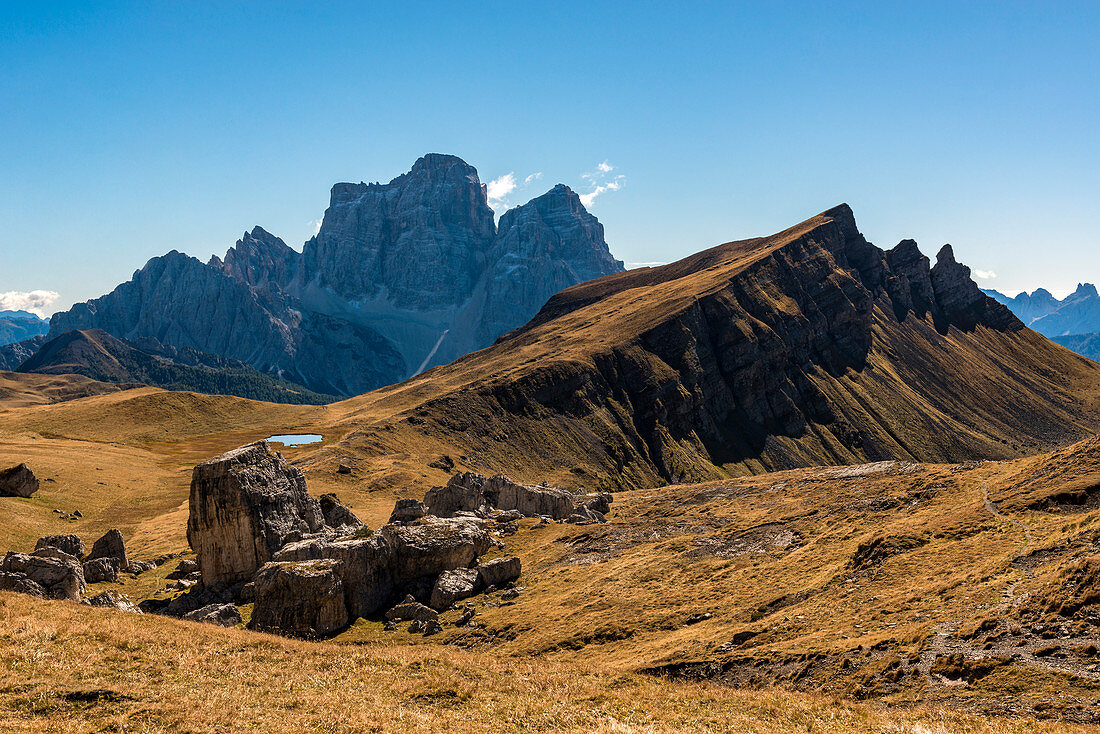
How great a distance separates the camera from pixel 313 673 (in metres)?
28.9

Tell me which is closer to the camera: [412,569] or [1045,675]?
[1045,675]

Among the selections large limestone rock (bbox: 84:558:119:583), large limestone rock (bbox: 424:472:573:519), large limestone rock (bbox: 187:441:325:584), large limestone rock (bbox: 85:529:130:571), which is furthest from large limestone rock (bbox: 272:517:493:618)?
large limestone rock (bbox: 424:472:573:519)

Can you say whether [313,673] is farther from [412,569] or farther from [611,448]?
[611,448]

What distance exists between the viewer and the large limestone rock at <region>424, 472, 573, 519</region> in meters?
80.4

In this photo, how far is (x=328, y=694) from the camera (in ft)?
85.5

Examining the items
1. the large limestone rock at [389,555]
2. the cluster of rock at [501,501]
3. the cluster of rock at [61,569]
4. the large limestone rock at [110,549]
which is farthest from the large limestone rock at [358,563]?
the cluster of rock at [501,501]

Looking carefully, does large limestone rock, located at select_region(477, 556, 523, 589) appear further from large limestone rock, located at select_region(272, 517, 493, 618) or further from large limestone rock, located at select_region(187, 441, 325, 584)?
large limestone rock, located at select_region(187, 441, 325, 584)

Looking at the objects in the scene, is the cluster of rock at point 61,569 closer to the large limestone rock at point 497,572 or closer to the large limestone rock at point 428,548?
the large limestone rock at point 428,548

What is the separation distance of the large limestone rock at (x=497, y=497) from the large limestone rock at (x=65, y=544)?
3449cm

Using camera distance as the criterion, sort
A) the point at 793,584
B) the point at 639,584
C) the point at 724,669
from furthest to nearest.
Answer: the point at 639,584, the point at 793,584, the point at 724,669

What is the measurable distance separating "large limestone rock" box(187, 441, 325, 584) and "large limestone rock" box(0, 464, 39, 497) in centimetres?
3695

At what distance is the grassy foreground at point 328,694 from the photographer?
74.9 ft

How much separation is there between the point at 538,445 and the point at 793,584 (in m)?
122

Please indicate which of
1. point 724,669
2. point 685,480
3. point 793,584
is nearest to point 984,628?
point 724,669
